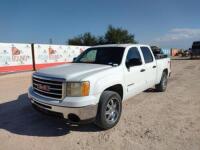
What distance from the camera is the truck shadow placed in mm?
4715

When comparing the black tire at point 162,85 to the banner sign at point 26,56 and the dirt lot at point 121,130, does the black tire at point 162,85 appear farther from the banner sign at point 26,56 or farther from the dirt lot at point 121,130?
the banner sign at point 26,56

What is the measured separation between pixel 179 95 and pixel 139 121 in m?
3.21

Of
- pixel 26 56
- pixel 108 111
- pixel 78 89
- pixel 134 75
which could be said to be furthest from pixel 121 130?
pixel 26 56

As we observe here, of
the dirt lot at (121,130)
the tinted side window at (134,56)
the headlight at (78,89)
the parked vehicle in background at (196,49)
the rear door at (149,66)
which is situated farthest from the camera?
the parked vehicle in background at (196,49)

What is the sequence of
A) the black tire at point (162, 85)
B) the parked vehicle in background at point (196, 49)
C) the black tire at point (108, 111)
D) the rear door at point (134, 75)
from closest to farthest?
the black tire at point (108, 111)
the rear door at point (134, 75)
the black tire at point (162, 85)
the parked vehicle in background at point (196, 49)

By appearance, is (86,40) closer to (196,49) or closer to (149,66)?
(196,49)

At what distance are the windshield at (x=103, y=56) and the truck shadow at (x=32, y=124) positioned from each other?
1655 millimetres

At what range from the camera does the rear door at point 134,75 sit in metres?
5.50

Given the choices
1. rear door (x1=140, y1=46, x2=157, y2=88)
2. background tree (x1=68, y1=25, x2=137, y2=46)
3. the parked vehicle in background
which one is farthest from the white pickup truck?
background tree (x1=68, y1=25, x2=137, y2=46)

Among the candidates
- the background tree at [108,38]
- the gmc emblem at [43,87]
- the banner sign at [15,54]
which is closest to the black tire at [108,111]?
the gmc emblem at [43,87]

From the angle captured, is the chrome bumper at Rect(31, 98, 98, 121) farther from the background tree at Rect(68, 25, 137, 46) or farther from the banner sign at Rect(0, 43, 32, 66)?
the background tree at Rect(68, 25, 137, 46)

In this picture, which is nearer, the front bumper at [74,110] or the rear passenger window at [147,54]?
the front bumper at [74,110]

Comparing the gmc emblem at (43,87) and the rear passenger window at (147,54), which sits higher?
the rear passenger window at (147,54)

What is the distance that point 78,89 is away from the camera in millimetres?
4215
